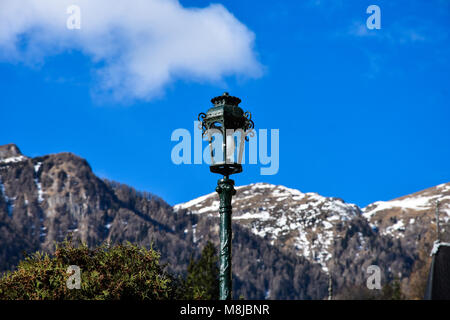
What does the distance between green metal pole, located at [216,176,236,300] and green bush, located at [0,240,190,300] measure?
24.0 ft

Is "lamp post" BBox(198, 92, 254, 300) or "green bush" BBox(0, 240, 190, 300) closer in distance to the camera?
"lamp post" BBox(198, 92, 254, 300)

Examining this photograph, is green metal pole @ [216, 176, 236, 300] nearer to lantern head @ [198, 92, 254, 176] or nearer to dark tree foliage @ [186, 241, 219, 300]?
lantern head @ [198, 92, 254, 176]

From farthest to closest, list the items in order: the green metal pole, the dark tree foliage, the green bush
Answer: the dark tree foliage → the green bush → the green metal pole

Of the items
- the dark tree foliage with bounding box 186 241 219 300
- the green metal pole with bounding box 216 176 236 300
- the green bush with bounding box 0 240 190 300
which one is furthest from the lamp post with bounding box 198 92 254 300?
the dark tree foliage with bounding box 186 241 219 300

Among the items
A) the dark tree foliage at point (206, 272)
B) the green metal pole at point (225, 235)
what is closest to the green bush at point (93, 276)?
the green metal pole at point (225, 235)

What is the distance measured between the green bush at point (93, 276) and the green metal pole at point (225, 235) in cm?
733

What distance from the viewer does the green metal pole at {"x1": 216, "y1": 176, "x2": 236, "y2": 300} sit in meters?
11.2

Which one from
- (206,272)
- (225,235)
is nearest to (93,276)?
(225,235)
